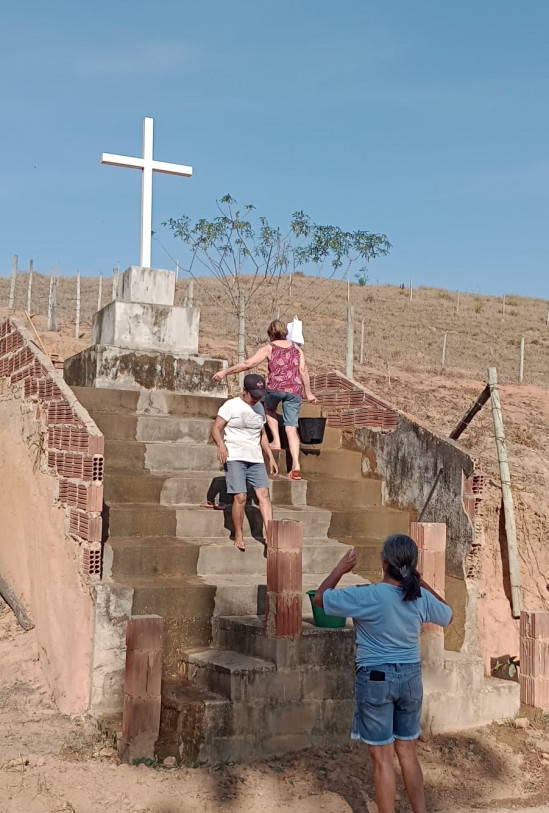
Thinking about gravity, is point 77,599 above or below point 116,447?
below

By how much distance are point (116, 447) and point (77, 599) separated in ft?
6.05

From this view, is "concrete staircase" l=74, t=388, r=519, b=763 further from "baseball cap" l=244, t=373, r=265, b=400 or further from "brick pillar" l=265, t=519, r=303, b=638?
"baseball cap" l=244, t=373, r=265, b=400

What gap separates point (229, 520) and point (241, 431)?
2.98 ft

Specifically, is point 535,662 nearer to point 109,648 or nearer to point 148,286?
point 109,648

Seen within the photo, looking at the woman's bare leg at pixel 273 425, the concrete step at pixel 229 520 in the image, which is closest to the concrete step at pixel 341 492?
the concrete step at pixel 229 520

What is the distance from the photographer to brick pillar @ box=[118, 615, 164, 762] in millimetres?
5309

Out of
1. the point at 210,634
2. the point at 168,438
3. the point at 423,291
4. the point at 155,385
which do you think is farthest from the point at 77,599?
the point at 423,291

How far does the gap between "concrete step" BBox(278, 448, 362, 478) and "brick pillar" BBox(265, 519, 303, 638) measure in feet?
9.51

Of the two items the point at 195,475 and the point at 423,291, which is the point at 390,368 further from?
the point at 423,291

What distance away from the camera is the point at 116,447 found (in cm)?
788

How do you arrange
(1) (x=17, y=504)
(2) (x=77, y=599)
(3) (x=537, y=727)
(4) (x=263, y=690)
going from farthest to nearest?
(1) (x=17, y=504) < (3) (x=537, y=727) < (2) (x=77, y=599) < (4) (x=263, y=690)

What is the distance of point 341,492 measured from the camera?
27.9ft

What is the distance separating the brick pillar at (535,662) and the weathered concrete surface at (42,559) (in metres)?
3.66

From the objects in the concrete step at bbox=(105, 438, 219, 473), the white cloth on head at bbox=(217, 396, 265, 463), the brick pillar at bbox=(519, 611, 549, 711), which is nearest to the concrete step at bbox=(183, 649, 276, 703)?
the white cloth on head at bbox=(217, 396, 265, 463)
